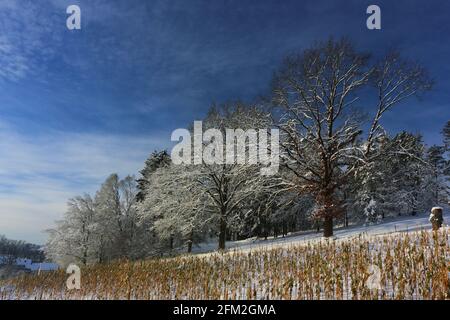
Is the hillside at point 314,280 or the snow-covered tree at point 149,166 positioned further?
the snow-covered tree at point 149,166

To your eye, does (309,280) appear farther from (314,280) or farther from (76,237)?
(76,237)

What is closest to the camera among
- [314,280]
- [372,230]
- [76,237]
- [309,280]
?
[309,280]

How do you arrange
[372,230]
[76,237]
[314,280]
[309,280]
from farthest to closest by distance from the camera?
[76,237], [372,230], [314,280], [309,280]

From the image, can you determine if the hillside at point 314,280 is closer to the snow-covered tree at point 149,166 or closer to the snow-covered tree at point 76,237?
the snow-covered tree at point 76,237

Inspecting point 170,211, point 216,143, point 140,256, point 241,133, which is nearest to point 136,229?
point 140,256

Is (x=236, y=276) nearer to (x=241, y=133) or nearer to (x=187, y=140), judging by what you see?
(x=241, y=133)

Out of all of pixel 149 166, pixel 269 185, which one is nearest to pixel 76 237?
pixel 149 166

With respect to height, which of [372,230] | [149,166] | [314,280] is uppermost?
[149,166]

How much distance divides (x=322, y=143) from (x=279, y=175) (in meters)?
3.55

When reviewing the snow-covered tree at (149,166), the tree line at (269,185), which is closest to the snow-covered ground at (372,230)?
the tree line at (269,185)

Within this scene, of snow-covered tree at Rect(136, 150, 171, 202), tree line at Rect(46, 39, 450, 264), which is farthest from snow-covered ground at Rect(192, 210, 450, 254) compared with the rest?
snow-covered tree at Rect(136, 150, 171, 202)

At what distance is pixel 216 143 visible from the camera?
74.7ft

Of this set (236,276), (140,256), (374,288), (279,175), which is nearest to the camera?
(374,288)

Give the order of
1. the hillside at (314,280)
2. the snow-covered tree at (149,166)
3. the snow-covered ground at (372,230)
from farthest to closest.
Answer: the snow-covered tree at (149,166) → the snow-covered ground at (372,230) → the hillside at (314,280)
